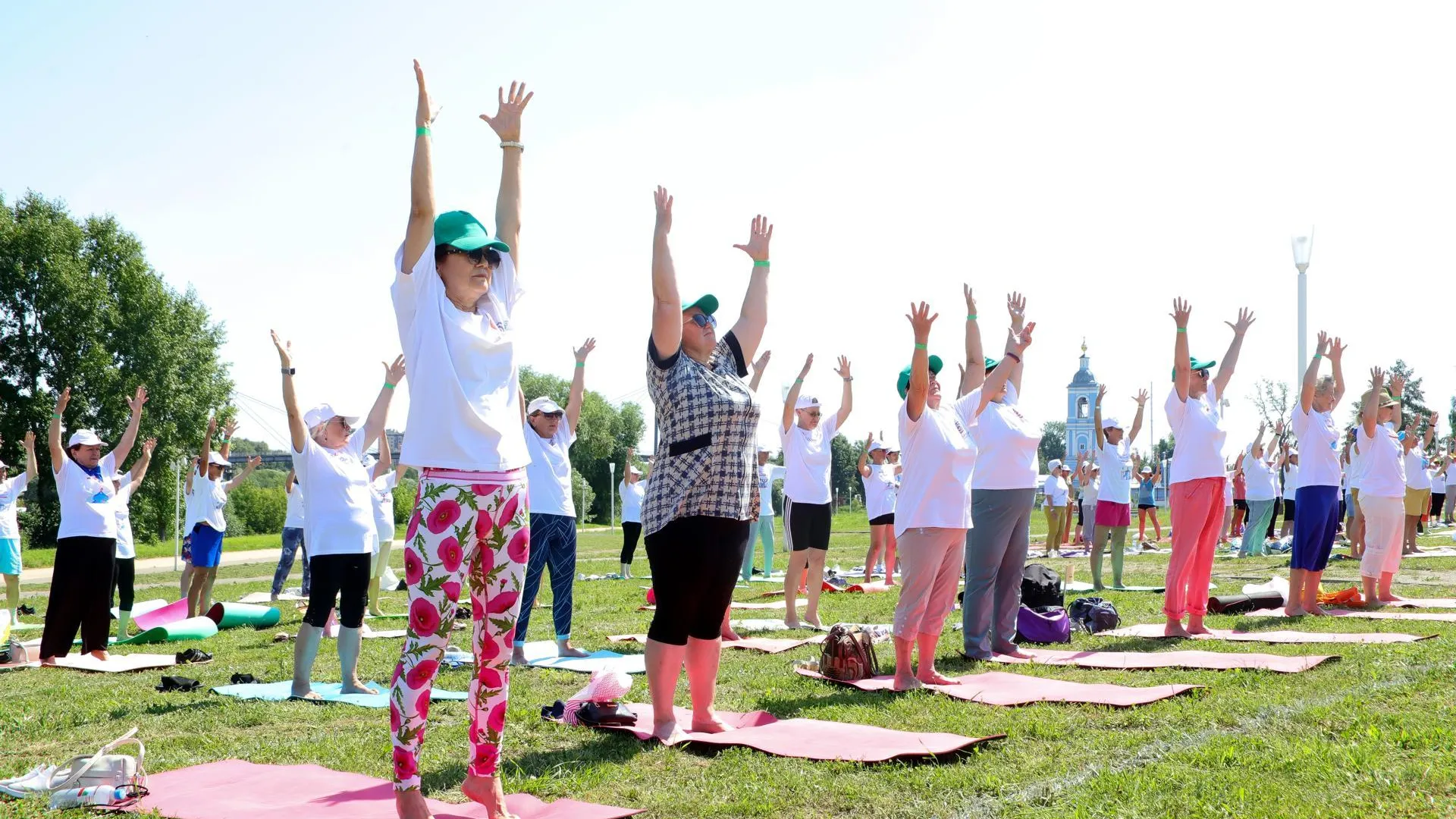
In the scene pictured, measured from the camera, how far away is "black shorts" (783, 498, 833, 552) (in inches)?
429

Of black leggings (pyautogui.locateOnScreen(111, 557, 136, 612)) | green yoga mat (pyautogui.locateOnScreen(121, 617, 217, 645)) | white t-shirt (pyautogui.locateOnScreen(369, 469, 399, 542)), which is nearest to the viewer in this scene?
green yoga mat (pyautogui.locateOnScreen(121, 617, 217, 645))

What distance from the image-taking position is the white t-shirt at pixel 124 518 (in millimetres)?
10562

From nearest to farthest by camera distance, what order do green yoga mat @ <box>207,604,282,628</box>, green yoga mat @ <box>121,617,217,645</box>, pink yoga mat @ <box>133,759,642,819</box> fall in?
pink yoga mat @ <box>133,759,642,819</box>
green yoga mat @ <box>121,617,217,645</box>
green yoga mat @ <box>207,604,282,628</box>

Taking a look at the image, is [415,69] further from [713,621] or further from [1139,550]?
[1139,550]

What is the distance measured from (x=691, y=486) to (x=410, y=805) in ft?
6.63

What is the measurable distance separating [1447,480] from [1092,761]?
29100mm

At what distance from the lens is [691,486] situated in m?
5.40

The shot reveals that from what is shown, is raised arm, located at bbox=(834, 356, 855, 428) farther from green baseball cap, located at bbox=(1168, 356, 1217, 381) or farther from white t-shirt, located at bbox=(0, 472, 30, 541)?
white t-shirt, located at bbox=(0, 472, 30, 541)

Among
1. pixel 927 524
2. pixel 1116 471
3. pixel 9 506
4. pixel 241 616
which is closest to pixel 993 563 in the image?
pixel 927 524

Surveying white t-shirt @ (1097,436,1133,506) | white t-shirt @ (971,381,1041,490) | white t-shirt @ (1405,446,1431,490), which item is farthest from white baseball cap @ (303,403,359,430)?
white t-shirt @ (1405,446,1431,490)

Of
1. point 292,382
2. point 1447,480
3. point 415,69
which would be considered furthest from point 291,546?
point 1447,480

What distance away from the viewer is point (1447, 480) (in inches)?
1124

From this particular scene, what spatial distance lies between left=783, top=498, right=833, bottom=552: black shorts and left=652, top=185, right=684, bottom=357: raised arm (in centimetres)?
565

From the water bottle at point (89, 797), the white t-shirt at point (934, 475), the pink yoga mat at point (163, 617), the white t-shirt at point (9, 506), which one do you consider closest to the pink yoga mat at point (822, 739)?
the white t-shirt at point (934, 475)
